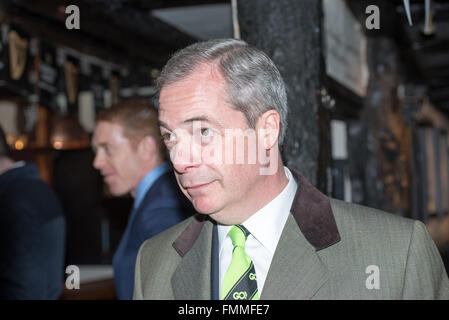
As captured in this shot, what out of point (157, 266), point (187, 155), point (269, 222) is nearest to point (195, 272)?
point (157, 266)

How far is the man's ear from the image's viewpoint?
1.38 meters

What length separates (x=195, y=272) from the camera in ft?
4.69

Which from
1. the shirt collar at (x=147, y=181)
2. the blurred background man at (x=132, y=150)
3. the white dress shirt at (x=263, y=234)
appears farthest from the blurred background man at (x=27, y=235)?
the white dress shirt at (x=263, y=234)

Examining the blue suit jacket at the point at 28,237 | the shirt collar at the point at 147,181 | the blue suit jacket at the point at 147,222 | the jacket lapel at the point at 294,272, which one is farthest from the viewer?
the blue suit jacket at the point at 28,237

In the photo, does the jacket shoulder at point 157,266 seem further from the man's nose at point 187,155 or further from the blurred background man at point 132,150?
the blurred background man at point 132,150

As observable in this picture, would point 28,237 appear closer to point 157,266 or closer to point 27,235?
point 27,235

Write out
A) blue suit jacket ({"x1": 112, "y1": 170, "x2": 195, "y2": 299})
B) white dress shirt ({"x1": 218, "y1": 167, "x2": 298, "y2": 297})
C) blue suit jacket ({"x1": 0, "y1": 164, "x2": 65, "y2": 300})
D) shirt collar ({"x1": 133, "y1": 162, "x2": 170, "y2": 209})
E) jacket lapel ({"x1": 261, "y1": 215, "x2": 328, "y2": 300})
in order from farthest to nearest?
blue suit jacket ({"x1": 0, "y1": 164, "x2": 65, "y2": 300})
shirt collar ({"x1": 133, "y1": 162, "x2": 170, "y2": 209})
blue suit jacket ({"x1": 112, "y1": 170, "x2": 195, "y2": 299})
white dress shirt ({"x1": 218, "y1": 167, "x2": 298, "y2": 297})
jacket lapel ({"x1": 261, "y1": 215, "x2": 328, "y2": 300})

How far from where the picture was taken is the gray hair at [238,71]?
1330 mm

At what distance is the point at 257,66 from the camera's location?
1.37 metres

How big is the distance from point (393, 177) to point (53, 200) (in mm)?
4455

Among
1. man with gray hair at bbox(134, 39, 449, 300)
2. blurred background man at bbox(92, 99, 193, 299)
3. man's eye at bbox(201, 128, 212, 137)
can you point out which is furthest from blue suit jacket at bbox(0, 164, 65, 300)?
man's eye at bbox(201, 128, 212, 137)

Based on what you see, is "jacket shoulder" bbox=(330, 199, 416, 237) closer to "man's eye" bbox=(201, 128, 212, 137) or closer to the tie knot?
the tie knot
